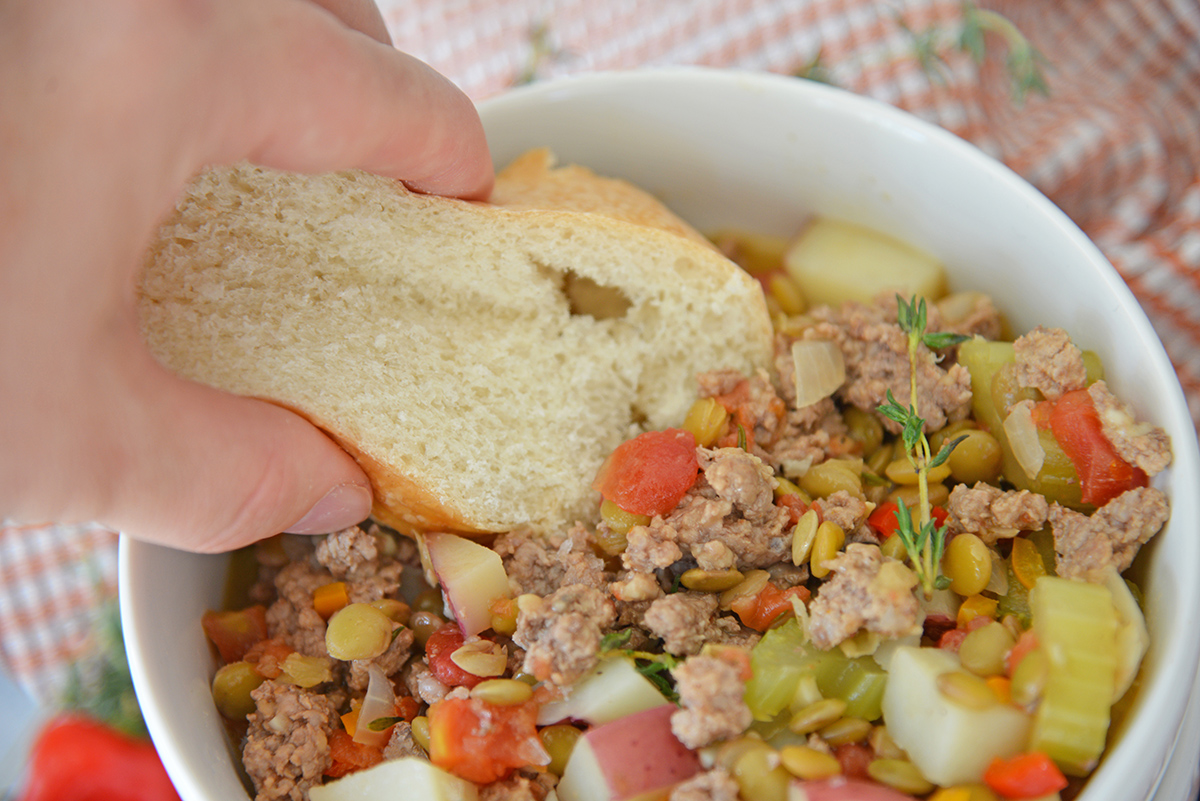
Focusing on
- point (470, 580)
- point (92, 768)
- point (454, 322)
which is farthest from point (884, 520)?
point (92, 768)

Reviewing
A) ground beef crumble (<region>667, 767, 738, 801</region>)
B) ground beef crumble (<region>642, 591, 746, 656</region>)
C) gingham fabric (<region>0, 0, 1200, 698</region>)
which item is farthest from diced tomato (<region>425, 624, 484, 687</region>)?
gingham fabric (<region>0, 0, 1200, 698</region>)

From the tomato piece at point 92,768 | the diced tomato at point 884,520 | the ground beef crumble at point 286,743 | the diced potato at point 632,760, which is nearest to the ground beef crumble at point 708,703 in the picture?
the diced potato at point 632,760

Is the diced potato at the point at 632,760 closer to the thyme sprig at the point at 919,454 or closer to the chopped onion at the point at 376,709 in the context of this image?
the chopped onion at the point at 376,709

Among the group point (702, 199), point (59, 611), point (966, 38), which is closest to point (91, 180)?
point (702, 199)

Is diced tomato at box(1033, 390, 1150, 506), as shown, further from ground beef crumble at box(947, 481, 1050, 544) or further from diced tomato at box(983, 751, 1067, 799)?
diced tomato at box(983, 751, 1067, 799)

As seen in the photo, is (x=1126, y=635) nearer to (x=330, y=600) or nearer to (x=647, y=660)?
(x=647, y=660)

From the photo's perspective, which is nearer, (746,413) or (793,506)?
(793,506)
